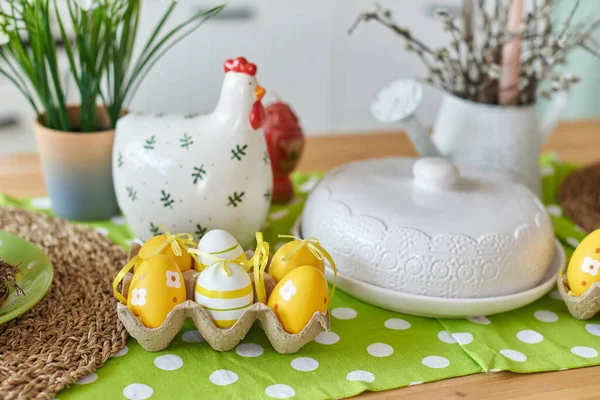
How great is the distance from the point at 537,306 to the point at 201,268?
0.41m

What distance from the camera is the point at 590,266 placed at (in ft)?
2.58

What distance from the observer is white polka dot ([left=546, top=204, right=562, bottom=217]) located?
1.09m

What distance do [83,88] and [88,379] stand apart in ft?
1.41

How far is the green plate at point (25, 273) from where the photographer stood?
731mm

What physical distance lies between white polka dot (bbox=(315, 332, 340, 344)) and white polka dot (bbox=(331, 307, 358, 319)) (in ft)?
0.12

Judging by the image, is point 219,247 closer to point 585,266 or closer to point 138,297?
point 138,297

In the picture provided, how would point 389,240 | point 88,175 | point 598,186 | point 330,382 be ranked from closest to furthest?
point 330,382 → point 389,240 → point 88,175 → point 598,186

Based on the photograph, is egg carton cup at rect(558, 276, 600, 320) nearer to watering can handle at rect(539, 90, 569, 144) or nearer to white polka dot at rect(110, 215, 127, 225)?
watering can handle at rect(539, 90, 569, 144)

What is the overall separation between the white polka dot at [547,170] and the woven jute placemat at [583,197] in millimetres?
43

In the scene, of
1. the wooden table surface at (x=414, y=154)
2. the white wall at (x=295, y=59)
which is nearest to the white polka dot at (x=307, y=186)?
the wooden table surface at (x=414, y=154)

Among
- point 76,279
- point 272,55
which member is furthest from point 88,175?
point 272,55

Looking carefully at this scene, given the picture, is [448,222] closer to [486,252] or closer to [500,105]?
[486,252]

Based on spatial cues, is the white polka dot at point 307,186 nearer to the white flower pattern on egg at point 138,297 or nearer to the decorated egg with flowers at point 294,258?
the decorated egg with flowers at point 294,258

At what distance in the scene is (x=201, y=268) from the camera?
757 millimetres
